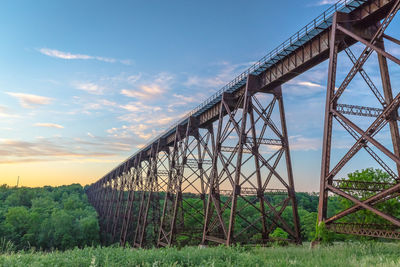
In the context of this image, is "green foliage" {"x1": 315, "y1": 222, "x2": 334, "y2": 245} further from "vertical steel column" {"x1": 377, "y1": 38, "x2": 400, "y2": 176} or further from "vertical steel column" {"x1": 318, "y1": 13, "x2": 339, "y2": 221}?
"vertical steel column" {"x1": 377, "y1": 38, "x2": 400, "y2": 176}

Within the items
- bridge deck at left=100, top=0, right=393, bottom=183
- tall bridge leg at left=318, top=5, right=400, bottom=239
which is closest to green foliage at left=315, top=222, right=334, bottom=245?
tall bridge leg at left=318, top=5, right=400, bottom=239

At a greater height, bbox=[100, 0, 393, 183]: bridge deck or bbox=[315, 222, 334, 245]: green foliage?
bbox=[100, 0, 393, 183]: bridge deck

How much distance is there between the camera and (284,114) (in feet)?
60.7

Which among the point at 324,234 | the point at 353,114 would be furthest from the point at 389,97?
the point at 324,234

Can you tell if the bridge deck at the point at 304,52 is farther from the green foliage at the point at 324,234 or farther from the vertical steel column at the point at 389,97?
the green foliage at the point at 324,234

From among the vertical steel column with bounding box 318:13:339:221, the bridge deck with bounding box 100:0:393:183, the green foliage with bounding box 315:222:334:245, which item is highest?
the bridge deck with bounding box 100:0:393:183

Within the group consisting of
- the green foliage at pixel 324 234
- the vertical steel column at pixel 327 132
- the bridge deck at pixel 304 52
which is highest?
the bridge deck at pixel 304 52

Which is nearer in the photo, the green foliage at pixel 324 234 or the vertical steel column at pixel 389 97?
the green foliage at pixel 324 234

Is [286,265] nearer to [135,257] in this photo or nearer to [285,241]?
[135,257]

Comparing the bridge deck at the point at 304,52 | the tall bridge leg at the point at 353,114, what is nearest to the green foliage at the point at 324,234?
the tall bridge leg at the point at 353,114

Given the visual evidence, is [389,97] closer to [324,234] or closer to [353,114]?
[353,114]

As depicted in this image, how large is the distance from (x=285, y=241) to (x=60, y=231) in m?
46.9

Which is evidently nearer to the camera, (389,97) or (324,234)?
(324,234)

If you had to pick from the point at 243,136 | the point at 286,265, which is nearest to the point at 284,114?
the point at 243,136
